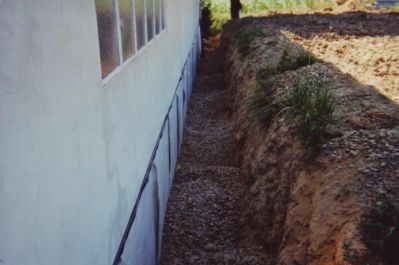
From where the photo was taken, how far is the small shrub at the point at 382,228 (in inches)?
108

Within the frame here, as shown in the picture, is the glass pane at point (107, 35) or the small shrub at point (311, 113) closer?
the glass pane at point (107, 35)

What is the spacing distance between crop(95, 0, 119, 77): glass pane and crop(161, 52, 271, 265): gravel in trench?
9.49 ft

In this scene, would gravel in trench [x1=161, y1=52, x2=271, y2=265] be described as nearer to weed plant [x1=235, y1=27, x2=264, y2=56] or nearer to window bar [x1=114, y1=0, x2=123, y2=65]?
weed plant [x1=235, y1=27, x2=264, y2=56]

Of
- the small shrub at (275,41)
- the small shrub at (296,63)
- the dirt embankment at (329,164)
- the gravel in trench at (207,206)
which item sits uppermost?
the small shrub at (275,41)

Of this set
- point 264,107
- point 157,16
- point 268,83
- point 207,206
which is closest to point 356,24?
point 268,83

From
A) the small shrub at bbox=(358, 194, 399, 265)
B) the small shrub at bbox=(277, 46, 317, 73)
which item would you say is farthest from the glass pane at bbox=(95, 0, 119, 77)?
the small shrub at bbox=(277, 46, 317, 73)

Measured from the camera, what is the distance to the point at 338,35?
34.8 feet

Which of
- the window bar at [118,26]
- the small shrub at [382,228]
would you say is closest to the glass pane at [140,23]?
the window bar at [118,26]

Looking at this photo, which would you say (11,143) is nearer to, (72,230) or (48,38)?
(48,38)

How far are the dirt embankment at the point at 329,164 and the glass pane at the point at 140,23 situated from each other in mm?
2177

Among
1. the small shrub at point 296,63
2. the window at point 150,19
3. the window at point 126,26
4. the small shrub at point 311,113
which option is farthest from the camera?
the small shrub at point 296,63

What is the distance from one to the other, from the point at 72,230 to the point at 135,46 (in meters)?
2.16

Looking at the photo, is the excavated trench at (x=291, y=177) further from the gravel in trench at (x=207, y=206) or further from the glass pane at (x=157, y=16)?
the glass pane at (x=157, y=16)

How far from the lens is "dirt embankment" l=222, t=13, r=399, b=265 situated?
329 cm
